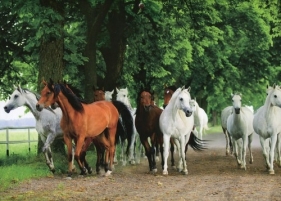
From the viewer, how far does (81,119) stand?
573 inches

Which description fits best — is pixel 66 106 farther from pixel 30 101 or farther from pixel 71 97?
pixel 30 101

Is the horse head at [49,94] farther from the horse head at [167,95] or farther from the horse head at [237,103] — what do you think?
the horse head at [237,103]

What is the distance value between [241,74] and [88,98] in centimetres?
1994

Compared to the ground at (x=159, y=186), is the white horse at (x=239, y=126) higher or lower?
higher

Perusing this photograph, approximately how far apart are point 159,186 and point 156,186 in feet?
0.22

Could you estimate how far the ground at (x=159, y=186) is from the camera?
1121 cm

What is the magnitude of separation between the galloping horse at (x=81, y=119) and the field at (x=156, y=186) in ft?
2.69

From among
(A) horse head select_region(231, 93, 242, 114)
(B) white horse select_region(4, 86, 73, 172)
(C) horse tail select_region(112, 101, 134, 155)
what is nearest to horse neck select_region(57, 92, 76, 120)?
(B) white horse select_region(4, 86, 73, 172)

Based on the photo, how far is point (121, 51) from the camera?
2594 cm

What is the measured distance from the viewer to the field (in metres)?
11.2

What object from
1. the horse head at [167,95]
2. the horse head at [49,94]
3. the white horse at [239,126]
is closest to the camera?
the horse head at [49,94]

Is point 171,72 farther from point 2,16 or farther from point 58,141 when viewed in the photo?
point 58,141

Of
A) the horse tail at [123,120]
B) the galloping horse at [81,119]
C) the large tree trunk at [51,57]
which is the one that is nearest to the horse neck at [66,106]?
the galloping horse at [81,119]

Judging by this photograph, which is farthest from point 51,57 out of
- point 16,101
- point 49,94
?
point 49,94
